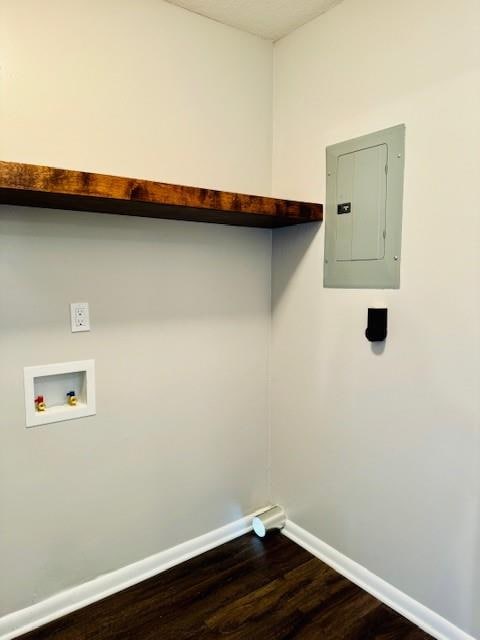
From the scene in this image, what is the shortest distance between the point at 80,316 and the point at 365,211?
1.23 metres

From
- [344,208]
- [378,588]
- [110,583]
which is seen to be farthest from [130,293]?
[378,588]

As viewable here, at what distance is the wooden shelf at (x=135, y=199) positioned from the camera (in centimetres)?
129

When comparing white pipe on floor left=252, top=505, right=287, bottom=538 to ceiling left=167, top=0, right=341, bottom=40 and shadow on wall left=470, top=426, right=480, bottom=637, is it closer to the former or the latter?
shadow on wall left=470, top=426, right=480, bottom=637

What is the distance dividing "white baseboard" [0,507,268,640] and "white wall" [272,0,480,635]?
0.41 metres

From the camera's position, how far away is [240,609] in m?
1.80

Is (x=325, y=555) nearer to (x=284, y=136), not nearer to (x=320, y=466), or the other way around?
(x=320, y=466)

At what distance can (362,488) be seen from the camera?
1.92m

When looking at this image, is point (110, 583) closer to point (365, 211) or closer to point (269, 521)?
point (269, 521)

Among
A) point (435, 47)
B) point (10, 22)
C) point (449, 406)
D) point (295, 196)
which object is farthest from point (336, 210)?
point (10, 22)

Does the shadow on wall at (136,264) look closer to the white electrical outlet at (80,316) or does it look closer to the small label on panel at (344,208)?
the white electrical outlet at (80,316)

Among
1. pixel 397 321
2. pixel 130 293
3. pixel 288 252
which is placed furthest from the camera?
pixel 288 252

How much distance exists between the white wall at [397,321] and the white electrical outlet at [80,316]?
3.22ft

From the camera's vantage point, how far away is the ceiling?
186 centimetres

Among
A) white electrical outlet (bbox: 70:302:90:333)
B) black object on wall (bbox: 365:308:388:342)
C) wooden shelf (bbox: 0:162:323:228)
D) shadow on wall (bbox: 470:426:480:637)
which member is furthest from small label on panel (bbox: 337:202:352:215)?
white electrical outlet (bbox: 70:302:90:333)
